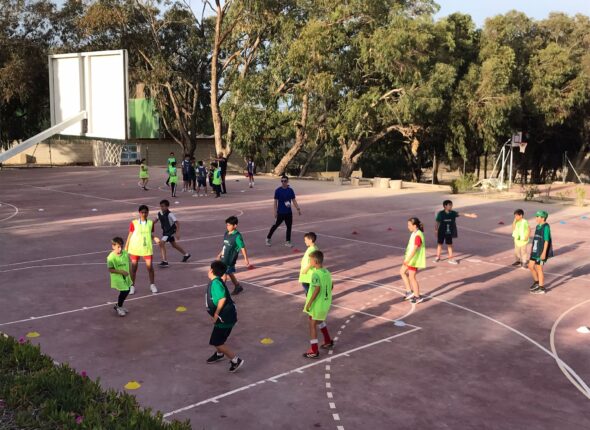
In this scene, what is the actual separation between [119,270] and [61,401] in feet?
12.6

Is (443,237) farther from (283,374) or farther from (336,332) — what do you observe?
(283,374)

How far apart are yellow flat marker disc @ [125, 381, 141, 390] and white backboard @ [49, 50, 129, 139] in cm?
356

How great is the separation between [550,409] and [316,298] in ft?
10.8

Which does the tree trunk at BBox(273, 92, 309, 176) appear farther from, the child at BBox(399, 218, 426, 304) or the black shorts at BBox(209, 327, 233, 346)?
the black shorts at BBox(209, 327, 233, 346)

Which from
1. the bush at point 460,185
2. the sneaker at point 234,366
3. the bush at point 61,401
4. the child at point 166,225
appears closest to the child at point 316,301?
the sneaker at point 234,366

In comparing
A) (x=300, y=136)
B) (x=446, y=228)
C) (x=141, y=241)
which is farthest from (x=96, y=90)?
(x=300, y=136)

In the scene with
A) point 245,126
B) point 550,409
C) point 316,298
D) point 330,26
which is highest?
point 330,26

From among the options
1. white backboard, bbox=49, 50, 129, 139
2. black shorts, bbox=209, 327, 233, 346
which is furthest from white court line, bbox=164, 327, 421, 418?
white backboard, bbox=49, 50, 129, 139

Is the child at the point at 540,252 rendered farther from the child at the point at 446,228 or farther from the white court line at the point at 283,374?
the white court line at the point at 283,374

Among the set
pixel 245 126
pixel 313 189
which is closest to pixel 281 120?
pixel 245 126

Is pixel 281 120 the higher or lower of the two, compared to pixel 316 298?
higher

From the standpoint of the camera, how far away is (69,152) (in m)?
56.0

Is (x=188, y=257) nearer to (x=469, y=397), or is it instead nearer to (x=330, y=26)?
(x=469, y=397)

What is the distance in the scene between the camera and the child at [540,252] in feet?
40.4
